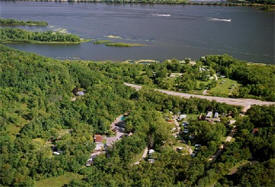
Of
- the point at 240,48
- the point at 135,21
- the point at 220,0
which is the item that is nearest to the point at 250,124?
the point at 240,48

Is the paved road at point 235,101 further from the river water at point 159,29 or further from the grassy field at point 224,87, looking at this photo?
the river water at point 159,29

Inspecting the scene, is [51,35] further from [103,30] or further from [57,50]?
[103,30]

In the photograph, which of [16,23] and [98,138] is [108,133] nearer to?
[98,138]

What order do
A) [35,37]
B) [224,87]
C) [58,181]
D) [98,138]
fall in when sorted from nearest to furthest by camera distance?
[58,181] < [98,138] < [224,87] < [35,37]

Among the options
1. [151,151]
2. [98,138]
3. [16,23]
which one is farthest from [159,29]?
[151,151]

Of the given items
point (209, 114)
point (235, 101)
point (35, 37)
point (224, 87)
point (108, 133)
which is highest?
point (35, 37)

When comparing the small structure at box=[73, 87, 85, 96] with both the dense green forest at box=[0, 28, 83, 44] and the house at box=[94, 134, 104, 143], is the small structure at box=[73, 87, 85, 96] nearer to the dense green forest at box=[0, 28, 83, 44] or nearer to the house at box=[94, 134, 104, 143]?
the house at box=[94, 134, 104, 143]

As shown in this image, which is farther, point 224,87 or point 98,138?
point 224,87
